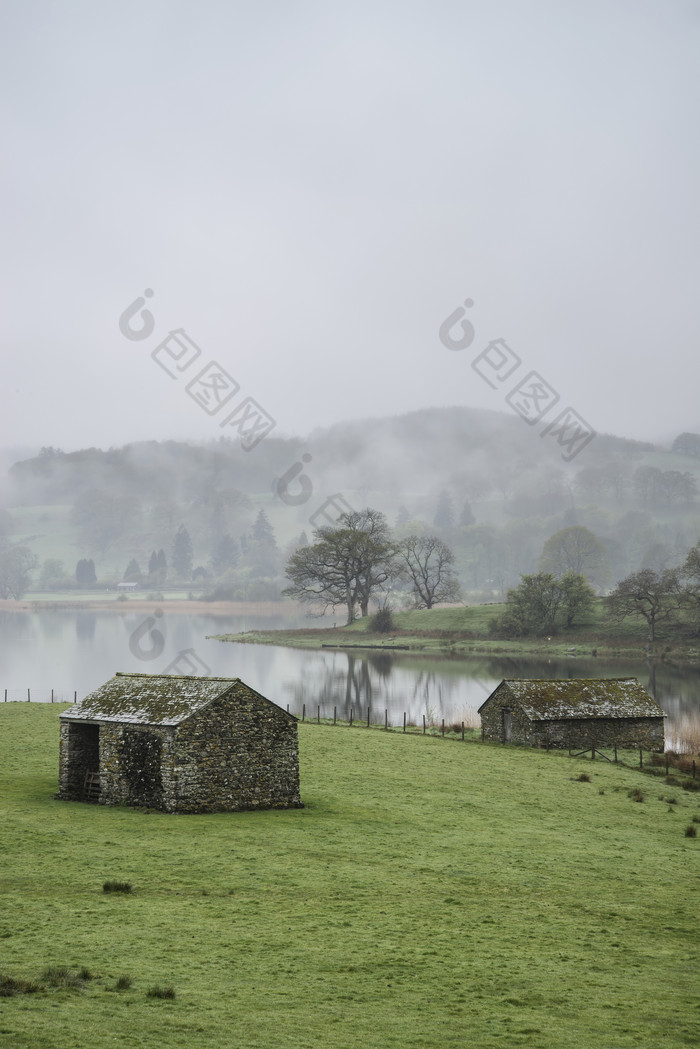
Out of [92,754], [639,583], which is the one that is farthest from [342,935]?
[639,583]

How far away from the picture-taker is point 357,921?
62.4ft

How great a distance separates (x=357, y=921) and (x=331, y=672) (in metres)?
70.1

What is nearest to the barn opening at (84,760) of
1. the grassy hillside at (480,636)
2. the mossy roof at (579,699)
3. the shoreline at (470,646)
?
the mossy roof at (579,699)

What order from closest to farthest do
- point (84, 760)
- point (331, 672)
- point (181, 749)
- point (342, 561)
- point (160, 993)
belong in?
point (160, 993) → point (181, 749) → point (84, 760) → point (331, 672) → point (342, 561)

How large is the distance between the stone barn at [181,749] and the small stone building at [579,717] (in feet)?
64.4

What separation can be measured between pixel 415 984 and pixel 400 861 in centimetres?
817

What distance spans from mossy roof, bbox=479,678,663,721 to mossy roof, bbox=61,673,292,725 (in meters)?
20.2

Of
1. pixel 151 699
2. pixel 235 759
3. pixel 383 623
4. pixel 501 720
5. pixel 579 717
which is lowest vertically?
pixel 501 720

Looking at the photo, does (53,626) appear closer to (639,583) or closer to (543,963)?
(639,583)

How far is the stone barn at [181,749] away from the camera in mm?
27828

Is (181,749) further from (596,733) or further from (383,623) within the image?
(383,623)

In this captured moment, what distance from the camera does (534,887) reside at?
2231 cm

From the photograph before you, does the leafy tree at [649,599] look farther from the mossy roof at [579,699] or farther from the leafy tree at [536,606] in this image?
the mossy roof at [579,699]

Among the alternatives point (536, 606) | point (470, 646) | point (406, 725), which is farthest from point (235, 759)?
point (536, 606)
